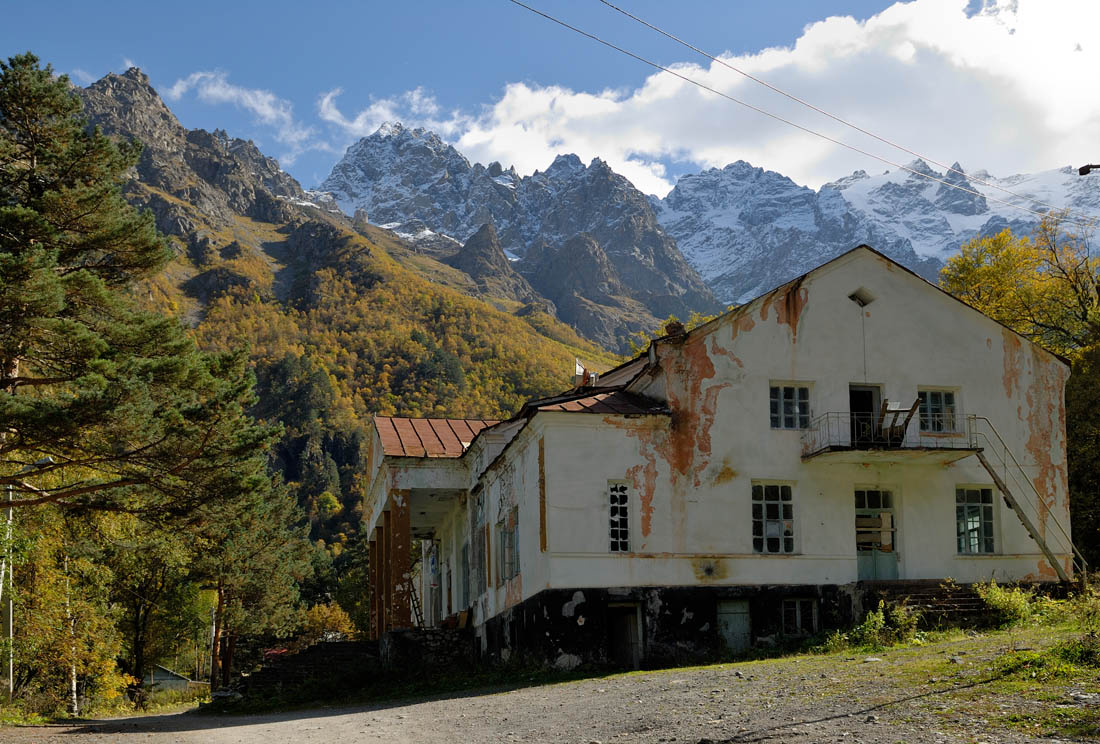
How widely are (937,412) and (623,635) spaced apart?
32.7ft

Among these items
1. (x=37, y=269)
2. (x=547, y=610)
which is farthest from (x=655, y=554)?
(x=37, y=269)

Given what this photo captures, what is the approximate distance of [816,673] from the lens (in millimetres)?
17531

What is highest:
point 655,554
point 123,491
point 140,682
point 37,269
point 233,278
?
point 233,278

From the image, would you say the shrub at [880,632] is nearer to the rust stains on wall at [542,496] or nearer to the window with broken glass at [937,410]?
the window with broken glass at [937,410]

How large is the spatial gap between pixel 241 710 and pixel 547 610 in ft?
34.6

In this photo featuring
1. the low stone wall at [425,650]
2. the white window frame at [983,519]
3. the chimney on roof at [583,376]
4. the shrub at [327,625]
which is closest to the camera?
the white window frame at [983,519]

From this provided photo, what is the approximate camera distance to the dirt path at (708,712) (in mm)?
12281

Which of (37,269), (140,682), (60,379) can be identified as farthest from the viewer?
(140,682)

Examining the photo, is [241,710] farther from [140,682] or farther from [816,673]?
[140,682]

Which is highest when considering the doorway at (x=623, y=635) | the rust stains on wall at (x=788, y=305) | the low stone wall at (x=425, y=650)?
the rust stains on wall at (x=788, y=305)

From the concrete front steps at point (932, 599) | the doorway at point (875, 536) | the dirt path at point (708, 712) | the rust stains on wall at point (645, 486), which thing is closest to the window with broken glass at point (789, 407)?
the doorway at point (875, 536)

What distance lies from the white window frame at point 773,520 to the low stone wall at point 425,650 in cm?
949

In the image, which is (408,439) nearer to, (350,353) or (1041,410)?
(1041,410)

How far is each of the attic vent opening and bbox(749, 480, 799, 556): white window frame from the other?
199 inches
